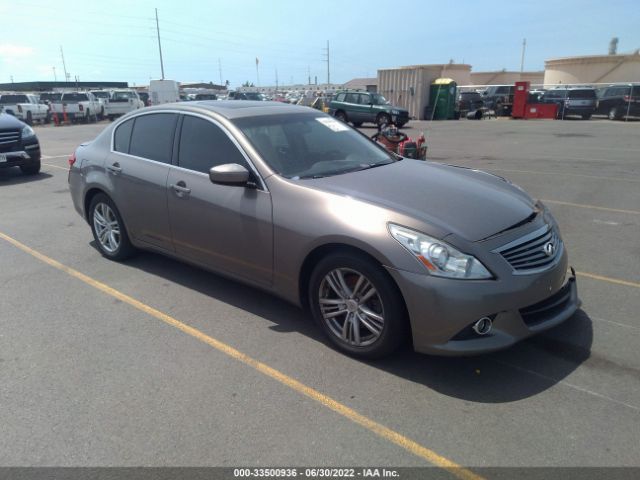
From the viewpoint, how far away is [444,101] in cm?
3256

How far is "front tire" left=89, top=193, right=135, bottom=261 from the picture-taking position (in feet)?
17.2

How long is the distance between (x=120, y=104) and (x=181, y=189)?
3104 centimetres

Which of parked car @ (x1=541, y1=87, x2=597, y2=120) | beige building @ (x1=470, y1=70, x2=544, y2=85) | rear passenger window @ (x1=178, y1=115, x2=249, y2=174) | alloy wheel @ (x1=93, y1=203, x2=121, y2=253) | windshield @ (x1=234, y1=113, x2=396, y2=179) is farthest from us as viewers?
beige building @ (x1=470, y1=70, x2=544, y2=85)

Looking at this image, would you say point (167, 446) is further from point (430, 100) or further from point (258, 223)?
point (430, 100)

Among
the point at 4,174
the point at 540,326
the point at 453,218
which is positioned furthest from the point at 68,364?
the point at 4,174

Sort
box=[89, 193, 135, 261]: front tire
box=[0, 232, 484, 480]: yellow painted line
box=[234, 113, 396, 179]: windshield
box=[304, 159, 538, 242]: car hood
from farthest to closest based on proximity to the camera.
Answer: box=[89, 193, 135, 261]: front tire, box=[234, 113, 396, 179]: windshield, box=[304, 159, 538, 242]: car hood, box=[0, 232, 484, 480]: yellow painted line

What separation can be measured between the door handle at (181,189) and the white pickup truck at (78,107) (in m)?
30.9

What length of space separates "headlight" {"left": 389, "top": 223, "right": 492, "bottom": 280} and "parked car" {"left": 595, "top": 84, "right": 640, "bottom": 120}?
29.2 m

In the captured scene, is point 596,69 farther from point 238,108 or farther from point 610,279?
point 238,108

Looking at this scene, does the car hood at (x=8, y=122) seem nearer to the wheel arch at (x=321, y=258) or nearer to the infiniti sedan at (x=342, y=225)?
the infiniti sedan at (x=342, y=225)

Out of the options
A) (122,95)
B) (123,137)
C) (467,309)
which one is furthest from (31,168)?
(122,95)

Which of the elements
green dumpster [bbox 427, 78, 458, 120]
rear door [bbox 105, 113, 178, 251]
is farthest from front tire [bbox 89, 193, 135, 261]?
green dumpster [bbox 427, 78, 458, 120]

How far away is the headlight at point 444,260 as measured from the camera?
2.96 meters

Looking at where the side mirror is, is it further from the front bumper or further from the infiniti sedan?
the front bumper
